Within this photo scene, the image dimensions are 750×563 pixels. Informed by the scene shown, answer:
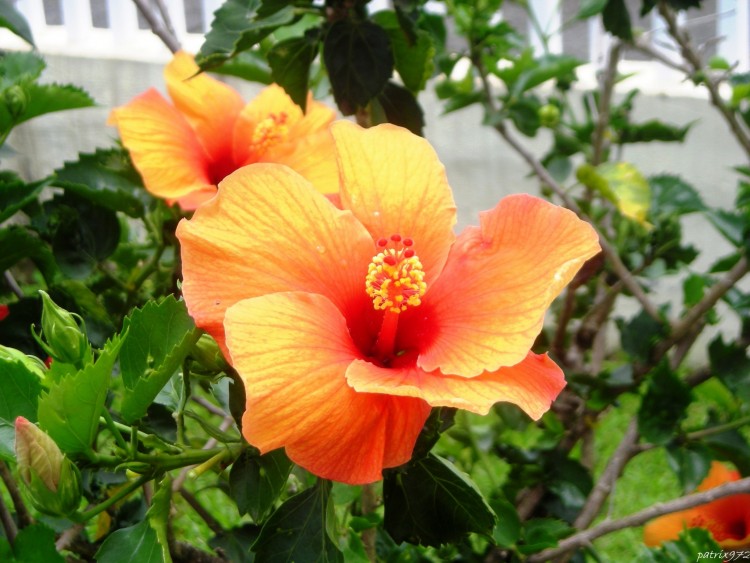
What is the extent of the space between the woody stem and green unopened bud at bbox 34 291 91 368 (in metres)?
0.24

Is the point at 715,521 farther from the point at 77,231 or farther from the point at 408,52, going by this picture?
the point at 77,231

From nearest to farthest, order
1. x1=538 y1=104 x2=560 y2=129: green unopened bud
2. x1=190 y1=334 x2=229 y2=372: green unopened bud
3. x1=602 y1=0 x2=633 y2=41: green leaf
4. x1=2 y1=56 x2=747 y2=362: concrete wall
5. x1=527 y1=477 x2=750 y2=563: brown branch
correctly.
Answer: x1=190 y1=334 x2=229 y2=372: green unopened bud → x1=527 y1=477 x2=750 y2=563: brown branch → x1=602 y1=0 x2=633 y2=41: green leaf → x1=538 y1=104 x2=560 y2=129: green unopened bud → x1=2 y1=56 x2=747 y2=362: concrete wall

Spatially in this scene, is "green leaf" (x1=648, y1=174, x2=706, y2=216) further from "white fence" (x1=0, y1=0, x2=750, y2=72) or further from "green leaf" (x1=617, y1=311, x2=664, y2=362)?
"white fence" (x1=0, y1=0, x2=750, y2=72)

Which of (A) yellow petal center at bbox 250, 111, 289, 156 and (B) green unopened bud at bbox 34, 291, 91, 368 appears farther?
(A) yellow petal center at bbox 250, 111, 289, 156

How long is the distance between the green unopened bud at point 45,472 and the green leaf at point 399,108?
24.4 inches

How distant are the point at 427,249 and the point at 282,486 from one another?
0.24 meters

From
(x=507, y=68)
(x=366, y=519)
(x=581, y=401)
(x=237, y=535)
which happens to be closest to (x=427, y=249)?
(x=366, y=519)

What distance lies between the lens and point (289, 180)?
66 cm

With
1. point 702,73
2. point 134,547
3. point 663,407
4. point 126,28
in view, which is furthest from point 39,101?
point 126,28

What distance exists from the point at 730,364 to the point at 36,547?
983 mm

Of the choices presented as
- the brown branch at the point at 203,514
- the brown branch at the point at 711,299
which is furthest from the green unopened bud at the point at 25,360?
the brown branch at the point at 711,299

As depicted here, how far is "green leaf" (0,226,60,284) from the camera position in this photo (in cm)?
95

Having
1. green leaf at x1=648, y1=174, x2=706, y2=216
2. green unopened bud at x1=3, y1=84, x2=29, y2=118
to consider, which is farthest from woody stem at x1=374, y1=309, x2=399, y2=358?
green leaf at x1=648, y1=174, x2=706, y2=216

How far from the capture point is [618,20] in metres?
1.31
